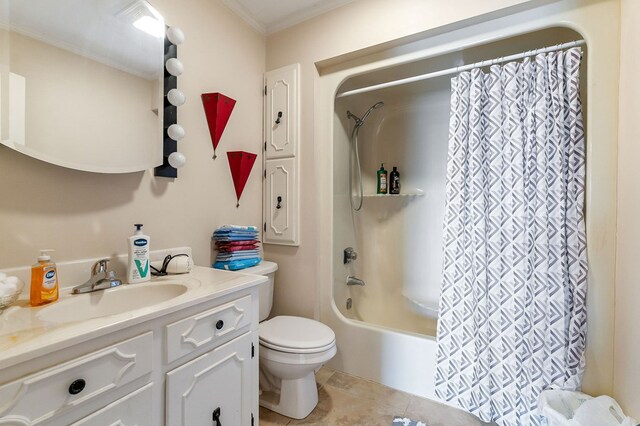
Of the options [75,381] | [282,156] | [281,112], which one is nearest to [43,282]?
[75,381]

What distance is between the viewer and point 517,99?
1.35 m

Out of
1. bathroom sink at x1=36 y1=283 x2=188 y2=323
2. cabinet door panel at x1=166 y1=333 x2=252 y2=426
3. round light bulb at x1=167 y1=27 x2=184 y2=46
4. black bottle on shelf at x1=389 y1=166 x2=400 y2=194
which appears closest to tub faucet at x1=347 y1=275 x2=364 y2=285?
black bottle on shelf at x1=389 y1=166 x2=400 y2=194

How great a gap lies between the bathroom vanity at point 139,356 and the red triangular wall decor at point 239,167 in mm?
702

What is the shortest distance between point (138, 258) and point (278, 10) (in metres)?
1.77

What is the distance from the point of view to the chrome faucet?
1.05 m

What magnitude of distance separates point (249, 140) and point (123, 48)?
83 cm

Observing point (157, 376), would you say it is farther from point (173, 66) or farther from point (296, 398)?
point (173, 66)

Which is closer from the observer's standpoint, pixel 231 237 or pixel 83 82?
pixel 83 82

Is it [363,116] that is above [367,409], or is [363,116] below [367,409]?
above

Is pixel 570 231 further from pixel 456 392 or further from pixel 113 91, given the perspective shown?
pixel 113 91

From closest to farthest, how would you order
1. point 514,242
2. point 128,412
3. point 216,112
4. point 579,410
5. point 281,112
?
point 128,412 → point 579,410 → point 514,242 → point 216,112 → point 281,112

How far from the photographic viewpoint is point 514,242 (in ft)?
4.33

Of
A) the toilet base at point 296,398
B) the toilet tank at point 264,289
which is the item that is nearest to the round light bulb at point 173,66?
the toilet tank at point 264,289

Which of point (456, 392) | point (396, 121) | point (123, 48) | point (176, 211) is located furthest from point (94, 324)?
point (396, 121)
